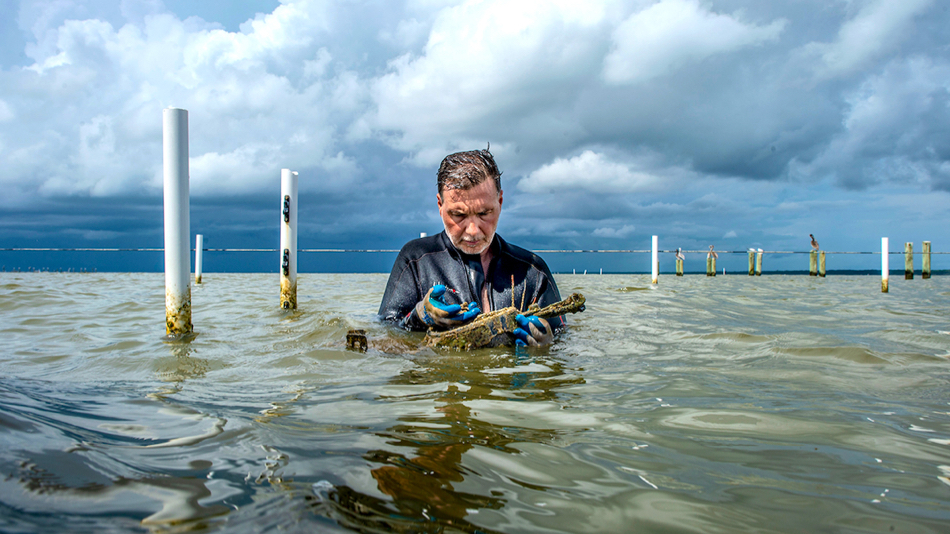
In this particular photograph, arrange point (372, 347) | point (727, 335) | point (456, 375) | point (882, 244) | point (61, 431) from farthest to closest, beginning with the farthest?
point (882, 244)
point (727, 335)
point (372, 347)
point (456, 375)
point (61, 431)

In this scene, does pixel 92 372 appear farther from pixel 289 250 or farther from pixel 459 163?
pixel 289 250

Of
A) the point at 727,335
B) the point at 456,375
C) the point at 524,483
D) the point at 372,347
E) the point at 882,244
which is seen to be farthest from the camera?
the point at 882,244

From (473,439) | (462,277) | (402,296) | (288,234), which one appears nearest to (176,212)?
(402,296)

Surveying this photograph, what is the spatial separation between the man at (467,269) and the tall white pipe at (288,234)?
3.12m

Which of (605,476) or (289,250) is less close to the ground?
(289,250)

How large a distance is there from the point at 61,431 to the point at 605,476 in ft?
5.87

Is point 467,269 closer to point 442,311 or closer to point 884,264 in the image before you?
point 442,311

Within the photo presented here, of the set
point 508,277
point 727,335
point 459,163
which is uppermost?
point 459,163

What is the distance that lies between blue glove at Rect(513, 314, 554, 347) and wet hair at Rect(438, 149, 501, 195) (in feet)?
3.53

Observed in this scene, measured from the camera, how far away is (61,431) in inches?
65.9

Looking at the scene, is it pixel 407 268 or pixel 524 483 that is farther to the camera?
pixel 407 268

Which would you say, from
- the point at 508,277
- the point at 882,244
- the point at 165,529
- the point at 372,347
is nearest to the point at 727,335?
the point at 508,277

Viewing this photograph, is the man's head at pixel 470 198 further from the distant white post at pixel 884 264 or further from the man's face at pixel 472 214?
the distant white post at pixel 884 264

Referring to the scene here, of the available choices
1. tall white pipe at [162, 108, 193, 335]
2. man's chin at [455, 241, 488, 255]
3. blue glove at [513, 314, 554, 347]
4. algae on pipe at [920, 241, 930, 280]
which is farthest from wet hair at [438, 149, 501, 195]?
algae on pipe at [920, 241, 930, 280]
